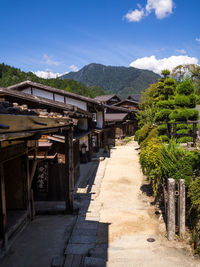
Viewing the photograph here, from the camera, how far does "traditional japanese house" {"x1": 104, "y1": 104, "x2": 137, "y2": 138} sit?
34.0 metres

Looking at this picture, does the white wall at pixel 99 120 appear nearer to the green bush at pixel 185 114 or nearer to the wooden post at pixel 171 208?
the green bush at pixel 185 114

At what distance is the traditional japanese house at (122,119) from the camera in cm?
3403

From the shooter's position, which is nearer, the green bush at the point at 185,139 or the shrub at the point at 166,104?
the green bush at the point at 185,139

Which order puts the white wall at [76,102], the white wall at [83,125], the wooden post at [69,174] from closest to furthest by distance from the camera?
the wooden post at [69,174]
the white wall at [83,125]
the white wall at [76,102]

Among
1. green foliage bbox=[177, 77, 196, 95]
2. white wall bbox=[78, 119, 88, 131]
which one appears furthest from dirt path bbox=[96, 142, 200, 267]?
white wall bbox=[78, 119, 88, 131]

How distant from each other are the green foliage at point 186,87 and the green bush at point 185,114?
124 centimetres

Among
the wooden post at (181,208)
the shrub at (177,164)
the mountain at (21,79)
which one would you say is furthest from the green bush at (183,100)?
the mountain at (21,79)

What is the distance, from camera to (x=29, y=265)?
5102 millimetres

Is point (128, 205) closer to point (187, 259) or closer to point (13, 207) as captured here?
point (187, 259)

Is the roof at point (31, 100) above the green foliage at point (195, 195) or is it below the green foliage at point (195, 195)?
above

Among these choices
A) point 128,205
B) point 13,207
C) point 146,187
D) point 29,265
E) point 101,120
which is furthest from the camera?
point 101,120

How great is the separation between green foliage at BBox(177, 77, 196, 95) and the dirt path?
6.99 m

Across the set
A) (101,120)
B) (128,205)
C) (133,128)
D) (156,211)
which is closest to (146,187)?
(128,205)

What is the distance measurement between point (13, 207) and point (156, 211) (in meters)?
5.22
